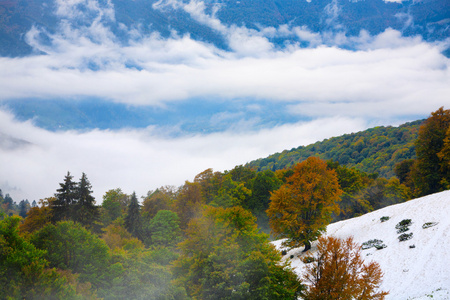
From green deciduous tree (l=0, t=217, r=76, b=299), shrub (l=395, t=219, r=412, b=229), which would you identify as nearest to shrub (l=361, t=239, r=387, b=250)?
shrub (l=395, t=219, r=412, b=229)

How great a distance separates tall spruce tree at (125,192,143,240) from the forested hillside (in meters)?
50.0

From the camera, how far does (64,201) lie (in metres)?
38.2

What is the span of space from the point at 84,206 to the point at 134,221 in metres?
13.7

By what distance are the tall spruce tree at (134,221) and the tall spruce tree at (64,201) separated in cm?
1426

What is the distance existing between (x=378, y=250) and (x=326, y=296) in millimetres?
12069

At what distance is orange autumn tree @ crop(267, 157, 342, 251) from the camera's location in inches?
1271

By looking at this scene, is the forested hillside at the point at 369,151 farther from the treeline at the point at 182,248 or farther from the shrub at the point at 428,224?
the shrub at the point at 428,224

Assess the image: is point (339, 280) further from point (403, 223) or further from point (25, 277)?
point (25, 277)

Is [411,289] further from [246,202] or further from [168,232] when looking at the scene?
[246,202]

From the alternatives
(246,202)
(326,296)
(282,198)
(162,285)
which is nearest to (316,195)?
(282,198)

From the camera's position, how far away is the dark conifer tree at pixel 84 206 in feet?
127

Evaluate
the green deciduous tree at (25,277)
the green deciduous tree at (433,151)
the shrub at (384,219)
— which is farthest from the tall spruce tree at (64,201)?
the green deciduous tree at (433,151)

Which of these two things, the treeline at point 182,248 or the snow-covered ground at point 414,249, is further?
the snow-covered ground at point 414,249

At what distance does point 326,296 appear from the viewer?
55.0ft
